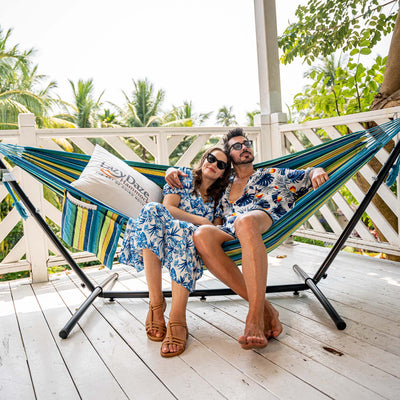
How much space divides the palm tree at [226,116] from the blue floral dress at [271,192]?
28083mm

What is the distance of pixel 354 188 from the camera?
2.95 m

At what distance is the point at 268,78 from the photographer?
135 inches

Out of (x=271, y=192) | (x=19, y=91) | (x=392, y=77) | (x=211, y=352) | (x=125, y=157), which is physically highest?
(x=19, y=91)

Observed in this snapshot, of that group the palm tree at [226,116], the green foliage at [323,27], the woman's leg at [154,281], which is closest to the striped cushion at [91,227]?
the woman's leg at [154,281]

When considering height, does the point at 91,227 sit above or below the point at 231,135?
below

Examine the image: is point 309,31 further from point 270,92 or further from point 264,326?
point 264,326

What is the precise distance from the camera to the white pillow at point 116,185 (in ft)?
6.28

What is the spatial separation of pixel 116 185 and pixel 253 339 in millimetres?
962

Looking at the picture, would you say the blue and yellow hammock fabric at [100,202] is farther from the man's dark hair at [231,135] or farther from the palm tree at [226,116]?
the palm tree at [226,116]

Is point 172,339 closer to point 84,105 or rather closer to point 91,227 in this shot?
point 91,227

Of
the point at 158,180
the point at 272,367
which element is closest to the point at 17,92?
the point at 158,180

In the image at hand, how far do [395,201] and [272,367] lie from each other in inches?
66.8

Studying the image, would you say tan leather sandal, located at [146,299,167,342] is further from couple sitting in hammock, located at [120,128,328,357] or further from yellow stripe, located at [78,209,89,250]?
yellow stripe, located at [78,209,89,250]

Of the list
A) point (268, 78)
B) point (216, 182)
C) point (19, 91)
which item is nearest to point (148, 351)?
point (216, 182)
